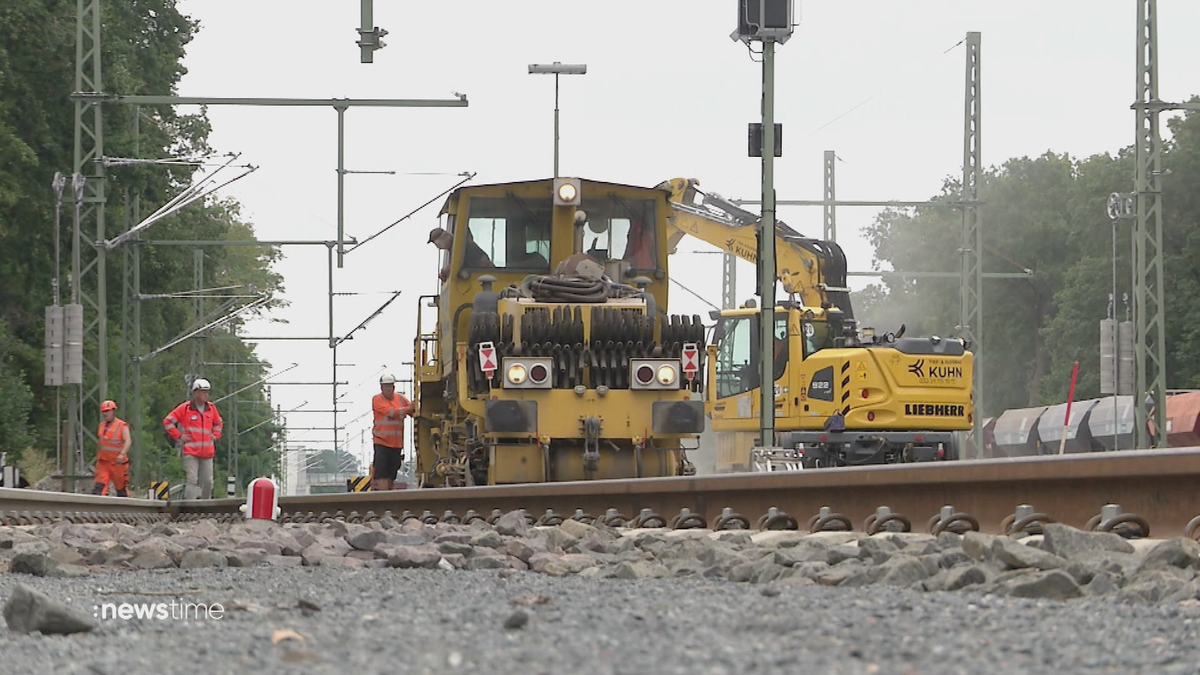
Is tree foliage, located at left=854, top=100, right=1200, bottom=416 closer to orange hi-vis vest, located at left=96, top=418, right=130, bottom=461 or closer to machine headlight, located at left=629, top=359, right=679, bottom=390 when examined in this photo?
orange hi-vis vest, located at left=96, top=418, right=130, bottom=461

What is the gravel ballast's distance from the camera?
3879mm

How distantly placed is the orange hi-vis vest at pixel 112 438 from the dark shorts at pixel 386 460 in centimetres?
424

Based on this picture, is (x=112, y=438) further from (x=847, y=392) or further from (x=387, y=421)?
(x=847, y=392)

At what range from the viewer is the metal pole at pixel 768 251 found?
58.1 ft

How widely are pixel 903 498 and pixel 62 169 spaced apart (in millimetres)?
30530

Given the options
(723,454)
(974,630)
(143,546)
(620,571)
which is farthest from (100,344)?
(974,630)

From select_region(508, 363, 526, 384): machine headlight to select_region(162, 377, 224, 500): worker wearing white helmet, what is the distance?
6.55m

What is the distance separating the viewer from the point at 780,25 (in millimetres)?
18172

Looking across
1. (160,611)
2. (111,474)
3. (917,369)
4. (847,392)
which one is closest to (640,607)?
(160,611)

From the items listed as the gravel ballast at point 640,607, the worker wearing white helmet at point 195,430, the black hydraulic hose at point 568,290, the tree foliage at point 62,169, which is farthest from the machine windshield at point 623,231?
the tree foliage at point 62,169

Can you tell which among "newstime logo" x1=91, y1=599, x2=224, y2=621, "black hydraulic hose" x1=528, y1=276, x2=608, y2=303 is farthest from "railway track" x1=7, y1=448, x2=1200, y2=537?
"newstime logo" x1=91, y1=599, x2=224, y2=621

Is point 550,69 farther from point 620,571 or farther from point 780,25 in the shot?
point 620,571

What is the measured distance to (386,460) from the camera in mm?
20703

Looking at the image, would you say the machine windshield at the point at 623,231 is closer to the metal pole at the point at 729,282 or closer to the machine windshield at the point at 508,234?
the machine windshield at the point at 508,234
